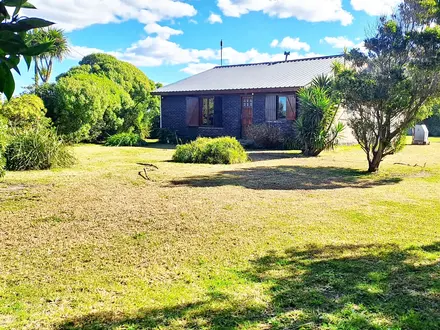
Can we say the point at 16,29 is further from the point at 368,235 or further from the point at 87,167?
the point at 87,167

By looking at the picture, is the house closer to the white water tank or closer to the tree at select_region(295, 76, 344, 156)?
the tree at select_region(295, 76, 344, 156)

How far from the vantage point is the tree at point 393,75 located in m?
8.70

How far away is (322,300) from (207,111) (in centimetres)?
1922

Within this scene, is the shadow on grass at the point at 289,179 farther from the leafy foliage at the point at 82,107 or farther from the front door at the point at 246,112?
the leafy foliage at the point at 82,107

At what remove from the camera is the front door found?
1967 cm

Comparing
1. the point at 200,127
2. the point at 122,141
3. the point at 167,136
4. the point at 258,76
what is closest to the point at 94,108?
the point at 122,141

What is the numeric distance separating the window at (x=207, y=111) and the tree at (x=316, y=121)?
780 cm

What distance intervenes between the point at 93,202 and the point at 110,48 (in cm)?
2990

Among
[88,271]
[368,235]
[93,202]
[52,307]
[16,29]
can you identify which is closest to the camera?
[16,29]

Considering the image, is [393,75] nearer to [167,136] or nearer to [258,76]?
[258,76]

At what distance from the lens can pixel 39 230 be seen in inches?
191

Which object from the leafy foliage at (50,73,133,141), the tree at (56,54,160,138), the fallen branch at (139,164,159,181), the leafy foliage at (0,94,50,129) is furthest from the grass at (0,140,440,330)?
the tree at (56,54,160,138)

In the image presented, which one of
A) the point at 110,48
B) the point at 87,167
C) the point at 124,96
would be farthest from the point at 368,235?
the point at 110,48

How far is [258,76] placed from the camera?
2083cm
